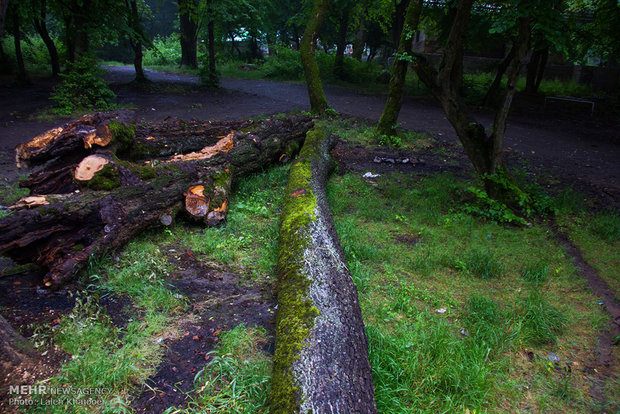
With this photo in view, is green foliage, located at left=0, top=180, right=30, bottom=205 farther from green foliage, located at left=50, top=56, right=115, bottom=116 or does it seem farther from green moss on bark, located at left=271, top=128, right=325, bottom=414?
green foliage, located at left=50, top=56, right=115, bottom=116

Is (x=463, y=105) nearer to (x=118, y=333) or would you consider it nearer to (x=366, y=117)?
(x=118, y=333)

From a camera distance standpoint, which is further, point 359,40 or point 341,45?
point 359,40

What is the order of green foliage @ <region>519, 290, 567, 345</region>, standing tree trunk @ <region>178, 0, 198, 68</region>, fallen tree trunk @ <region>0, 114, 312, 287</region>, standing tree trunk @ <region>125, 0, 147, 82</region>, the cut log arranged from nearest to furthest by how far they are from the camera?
green foliage @ <region>519, 290, 567, 345</region>, fallen tree trunk @ <region>0, 114, 312, 287</region>, the cut log, standing tree trunk @ <region>125, 0, 147, 82</region>, standing tree trunk @ <region>178, 0, 198, 68</region>

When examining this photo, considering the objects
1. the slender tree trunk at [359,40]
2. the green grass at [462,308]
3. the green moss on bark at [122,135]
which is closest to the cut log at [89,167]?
the green moss on bark at [122,135]

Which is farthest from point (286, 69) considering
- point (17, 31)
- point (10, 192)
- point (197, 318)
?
point (197, 318)

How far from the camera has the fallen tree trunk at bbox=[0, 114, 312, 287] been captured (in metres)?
4.16

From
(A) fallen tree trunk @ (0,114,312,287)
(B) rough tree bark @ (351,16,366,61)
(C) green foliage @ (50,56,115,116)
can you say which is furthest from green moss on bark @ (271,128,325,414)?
(B) rough tree bark @ (351,16,366,61)

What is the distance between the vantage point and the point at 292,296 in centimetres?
341

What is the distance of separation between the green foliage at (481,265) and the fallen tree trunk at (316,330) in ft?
5.08

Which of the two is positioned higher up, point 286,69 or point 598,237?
point 286,69

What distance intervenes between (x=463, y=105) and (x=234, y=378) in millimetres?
5651

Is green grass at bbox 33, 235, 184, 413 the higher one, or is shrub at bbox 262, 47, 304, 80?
shrub at bbox 262, 47, 304, 80

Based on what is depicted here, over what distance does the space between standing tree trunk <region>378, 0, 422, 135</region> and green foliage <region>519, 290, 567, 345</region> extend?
20.9ft

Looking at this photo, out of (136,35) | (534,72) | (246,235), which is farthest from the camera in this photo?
(534,72)
